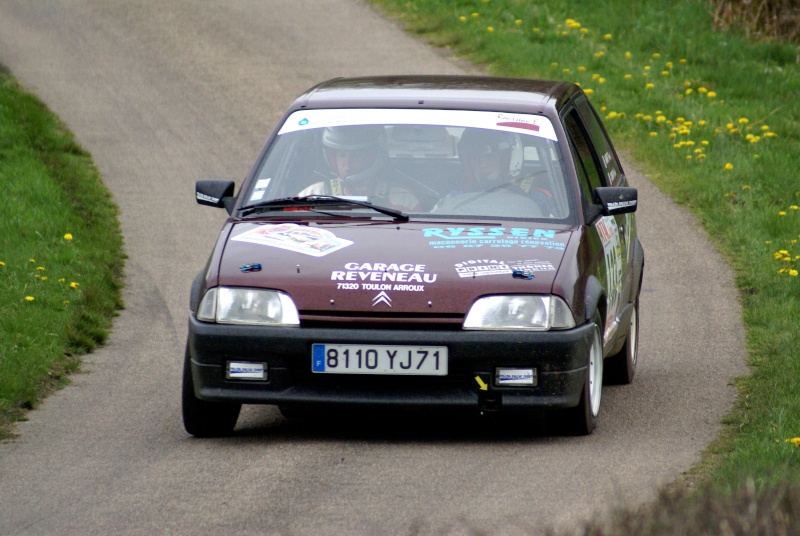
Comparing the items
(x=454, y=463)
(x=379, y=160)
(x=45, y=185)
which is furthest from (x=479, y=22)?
(x=454, y=463)

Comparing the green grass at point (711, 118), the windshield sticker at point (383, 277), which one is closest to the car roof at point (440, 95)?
the windshield sticker at point (383, 277)

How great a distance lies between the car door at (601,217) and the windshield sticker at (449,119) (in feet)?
0.64

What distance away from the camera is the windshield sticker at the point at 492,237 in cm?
668

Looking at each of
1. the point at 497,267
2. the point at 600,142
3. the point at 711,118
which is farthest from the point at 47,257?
the point at 711,118

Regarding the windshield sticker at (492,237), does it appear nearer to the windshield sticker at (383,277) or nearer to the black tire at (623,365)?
the windshield sticker at (383,277)

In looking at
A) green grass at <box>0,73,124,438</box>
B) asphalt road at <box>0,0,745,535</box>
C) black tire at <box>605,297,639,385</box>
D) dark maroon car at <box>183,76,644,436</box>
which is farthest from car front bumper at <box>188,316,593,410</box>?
black tire at <box>605,297,639,385</box>

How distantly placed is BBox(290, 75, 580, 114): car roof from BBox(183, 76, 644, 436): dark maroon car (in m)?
0.01

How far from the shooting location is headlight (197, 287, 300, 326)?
252 inches

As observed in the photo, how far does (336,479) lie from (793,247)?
6.79 metres

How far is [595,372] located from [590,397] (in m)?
0.24

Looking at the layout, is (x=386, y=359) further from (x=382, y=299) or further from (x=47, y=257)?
(x=47, y=257)

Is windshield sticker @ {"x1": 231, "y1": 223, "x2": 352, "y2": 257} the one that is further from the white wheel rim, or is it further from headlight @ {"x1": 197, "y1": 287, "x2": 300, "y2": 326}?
the white wheel rim

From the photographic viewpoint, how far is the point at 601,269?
23.5ft

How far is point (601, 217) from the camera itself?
7547 millimetres
